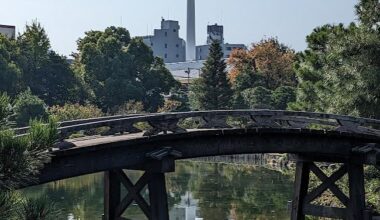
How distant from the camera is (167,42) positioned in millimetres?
162875

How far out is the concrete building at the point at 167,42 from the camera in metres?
162

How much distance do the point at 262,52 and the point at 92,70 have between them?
20956 millimetres

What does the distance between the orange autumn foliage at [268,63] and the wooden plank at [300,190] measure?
53973 mm

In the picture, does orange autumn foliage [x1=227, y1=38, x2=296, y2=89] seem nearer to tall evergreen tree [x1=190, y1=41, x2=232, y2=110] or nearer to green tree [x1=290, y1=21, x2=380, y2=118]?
tall evergreen tree [x1=190, y1=41, x2=232, y2=110]

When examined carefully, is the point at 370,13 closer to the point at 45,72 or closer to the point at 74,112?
the point at 74,112

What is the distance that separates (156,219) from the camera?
14906 mm

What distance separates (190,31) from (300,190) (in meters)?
155

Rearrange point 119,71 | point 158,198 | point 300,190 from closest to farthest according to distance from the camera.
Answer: point 158,198, point 300,190, point 119,71

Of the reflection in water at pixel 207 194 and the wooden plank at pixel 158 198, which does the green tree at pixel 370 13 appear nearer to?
the reflection in water at pixel 207 194

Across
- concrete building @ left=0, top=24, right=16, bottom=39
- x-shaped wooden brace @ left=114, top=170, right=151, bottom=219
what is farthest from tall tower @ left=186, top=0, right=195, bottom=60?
x-shaped wooden brace @ left=114, top=170, right=151, bottom=219

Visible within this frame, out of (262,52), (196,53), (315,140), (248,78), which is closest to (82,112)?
(248,78)

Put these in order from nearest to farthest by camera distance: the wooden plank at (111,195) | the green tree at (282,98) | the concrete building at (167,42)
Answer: the wooden plank at (111,195), the green tree at (282,98), the concrete building at (167,42)

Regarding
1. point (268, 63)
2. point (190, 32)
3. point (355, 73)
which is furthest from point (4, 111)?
point (190, 32)

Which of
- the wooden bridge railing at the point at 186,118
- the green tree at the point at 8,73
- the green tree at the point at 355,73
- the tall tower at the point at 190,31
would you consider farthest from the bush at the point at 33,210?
the tall tower at the point at 190,31
